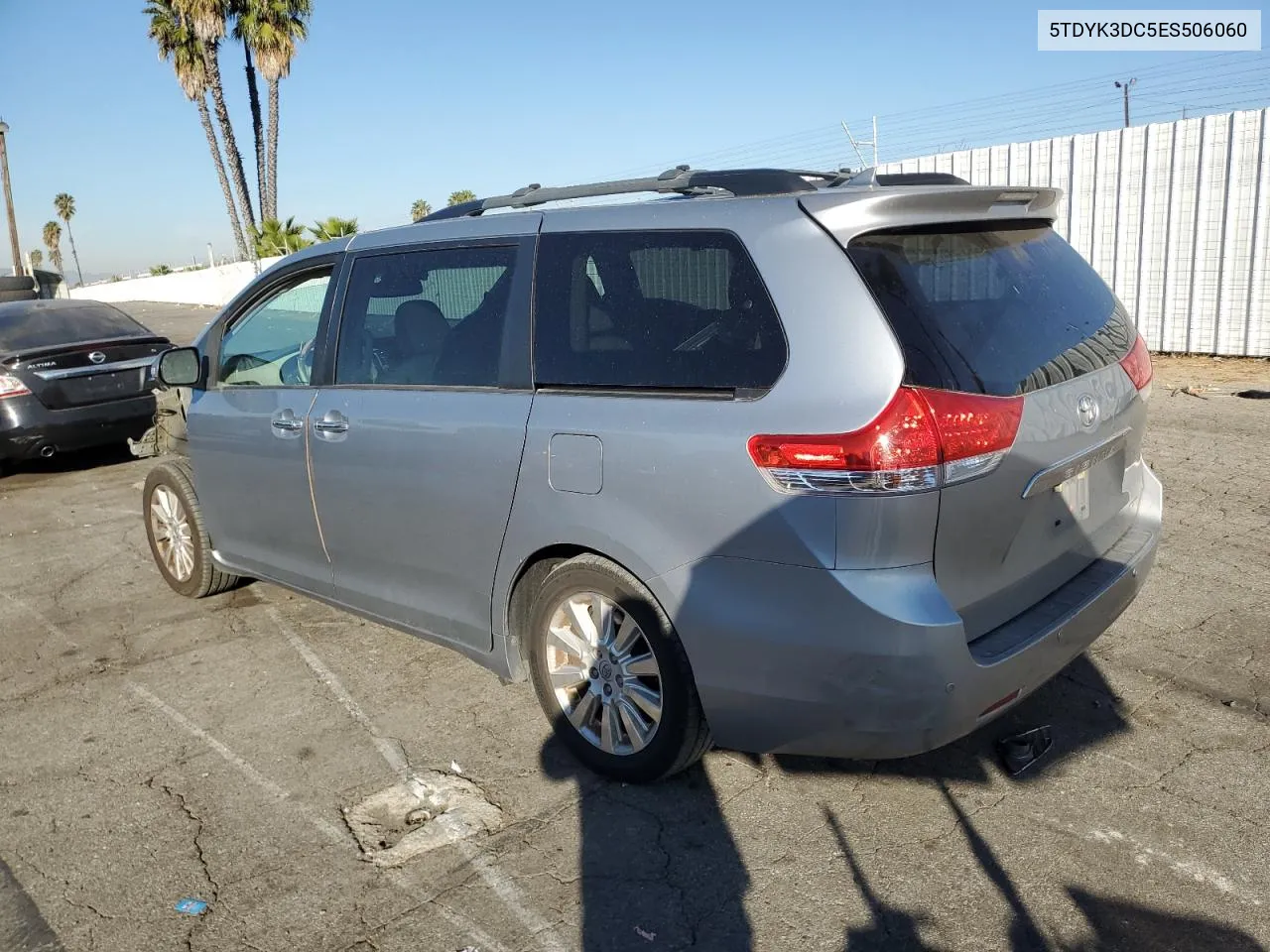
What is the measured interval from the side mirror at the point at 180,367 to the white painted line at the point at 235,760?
1.41 meters

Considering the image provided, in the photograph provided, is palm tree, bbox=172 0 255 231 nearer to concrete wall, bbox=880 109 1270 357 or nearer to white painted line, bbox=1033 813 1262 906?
concrete wall, bbox=880 109 1270 357

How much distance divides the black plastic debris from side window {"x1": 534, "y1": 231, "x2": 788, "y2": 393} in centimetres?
151

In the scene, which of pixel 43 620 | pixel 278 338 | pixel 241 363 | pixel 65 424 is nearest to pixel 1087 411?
pixel 278 338

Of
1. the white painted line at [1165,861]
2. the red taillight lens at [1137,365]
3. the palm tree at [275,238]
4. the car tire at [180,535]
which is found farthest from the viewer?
the palm tree at [275,238]

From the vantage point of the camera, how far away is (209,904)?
292 centimetres

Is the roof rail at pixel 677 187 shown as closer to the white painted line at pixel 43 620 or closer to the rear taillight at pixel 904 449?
the rear taillight at pixel 904 449

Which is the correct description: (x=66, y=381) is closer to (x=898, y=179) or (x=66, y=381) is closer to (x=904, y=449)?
(x=898, y=179)

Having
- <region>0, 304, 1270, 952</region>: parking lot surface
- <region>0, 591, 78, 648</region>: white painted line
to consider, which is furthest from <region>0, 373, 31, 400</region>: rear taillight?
<region>0, 304, 1270, 952</region>: parking lot surface

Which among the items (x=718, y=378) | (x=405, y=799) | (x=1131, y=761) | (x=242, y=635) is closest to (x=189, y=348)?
(x=242, y=635)

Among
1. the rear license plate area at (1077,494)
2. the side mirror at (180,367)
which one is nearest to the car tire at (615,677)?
the rear license plate area at (1077,494)

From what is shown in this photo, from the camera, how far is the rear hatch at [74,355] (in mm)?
8688

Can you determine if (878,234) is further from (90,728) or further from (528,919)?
(90,728)

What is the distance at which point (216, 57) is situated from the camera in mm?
32094

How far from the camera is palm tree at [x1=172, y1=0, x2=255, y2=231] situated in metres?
30.5
